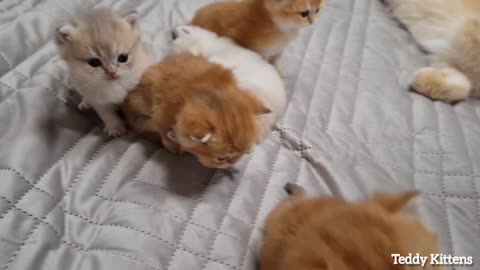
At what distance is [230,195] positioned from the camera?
859mm

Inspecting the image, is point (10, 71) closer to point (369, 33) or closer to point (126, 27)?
point (126, 27)

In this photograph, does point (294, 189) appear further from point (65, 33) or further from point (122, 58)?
point (65, 33)

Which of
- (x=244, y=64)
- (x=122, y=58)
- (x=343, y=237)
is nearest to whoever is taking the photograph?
(x=343, y=237)

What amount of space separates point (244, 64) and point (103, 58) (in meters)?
0.36

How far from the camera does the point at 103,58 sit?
895 mm

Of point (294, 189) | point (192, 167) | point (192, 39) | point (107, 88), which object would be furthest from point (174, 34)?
point (294, 189)

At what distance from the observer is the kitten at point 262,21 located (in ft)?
3.60

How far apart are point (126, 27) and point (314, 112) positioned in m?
0.50

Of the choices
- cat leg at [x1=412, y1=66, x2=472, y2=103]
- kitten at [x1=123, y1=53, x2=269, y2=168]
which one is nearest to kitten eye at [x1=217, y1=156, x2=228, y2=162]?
kitten at [x1=123, y1=53, x2=269, y2=168]

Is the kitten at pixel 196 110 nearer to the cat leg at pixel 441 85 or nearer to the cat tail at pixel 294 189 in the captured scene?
the cat tail at pixel 294 189

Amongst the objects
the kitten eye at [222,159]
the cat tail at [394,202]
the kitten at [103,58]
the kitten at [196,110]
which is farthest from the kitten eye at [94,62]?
the cat tail at [394,202]

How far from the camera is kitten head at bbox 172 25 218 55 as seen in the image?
1114 mm

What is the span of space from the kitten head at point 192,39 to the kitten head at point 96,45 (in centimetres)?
20

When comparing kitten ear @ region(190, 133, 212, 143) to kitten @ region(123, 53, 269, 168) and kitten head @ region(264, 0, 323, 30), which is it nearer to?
kitten @ region(123, 53, 269, 168)
